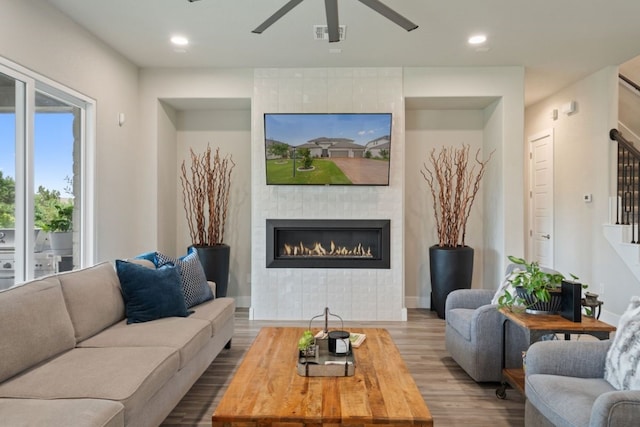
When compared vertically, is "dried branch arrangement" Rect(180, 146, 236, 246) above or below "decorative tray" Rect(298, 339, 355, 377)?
above

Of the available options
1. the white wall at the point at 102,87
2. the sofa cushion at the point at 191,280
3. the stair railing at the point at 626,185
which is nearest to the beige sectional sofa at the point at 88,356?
the sofa cushion at the point at 191,280

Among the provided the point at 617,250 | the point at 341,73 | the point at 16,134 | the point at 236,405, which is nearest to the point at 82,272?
the point at 16,134

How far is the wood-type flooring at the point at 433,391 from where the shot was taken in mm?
2477

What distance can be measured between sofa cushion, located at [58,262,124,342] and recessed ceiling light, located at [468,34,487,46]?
12.7 ft

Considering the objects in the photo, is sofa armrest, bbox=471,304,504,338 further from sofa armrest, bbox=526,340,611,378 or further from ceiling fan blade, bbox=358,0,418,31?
ceiling fan blade, bbox=358,0,418,31

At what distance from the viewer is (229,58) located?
446cm

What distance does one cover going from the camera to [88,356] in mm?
2182

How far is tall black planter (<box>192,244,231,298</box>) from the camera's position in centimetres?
459

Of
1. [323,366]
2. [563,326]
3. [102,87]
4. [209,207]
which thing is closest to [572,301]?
[563,326]

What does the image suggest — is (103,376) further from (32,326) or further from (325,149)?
(325,149)

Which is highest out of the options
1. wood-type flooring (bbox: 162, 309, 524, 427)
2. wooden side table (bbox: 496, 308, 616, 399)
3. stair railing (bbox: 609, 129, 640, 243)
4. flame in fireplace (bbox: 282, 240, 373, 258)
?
stair railing (bbox: 609, 129, 640, 243)

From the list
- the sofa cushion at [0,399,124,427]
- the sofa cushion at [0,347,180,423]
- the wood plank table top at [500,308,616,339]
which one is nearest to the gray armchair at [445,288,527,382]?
the wood plank table top at [500,308,616,339]

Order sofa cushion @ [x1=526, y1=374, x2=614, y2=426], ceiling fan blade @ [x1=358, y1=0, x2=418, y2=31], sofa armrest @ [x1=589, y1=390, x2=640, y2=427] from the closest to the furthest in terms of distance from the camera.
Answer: sofa armrest @ [x1=589, y1=390, x2=640, y2=427] < sofa cushion @ [x1=526, y1=374, x2=614, y2=426] < ceiling fan blade @ [x1=358, y1=0, x2=418, y2=31]

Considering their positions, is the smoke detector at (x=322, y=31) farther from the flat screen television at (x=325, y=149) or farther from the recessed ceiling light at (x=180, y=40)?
the recessed ceiling light at (x=180, y=40)
